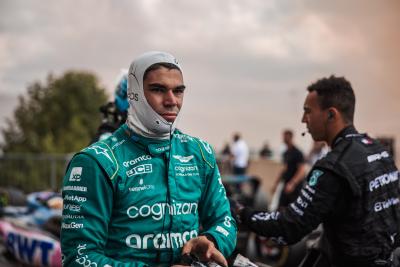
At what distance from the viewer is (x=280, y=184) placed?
1059cm

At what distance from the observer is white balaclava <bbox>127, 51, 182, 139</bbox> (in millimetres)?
2361

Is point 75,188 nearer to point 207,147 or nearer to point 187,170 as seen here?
point 187,170

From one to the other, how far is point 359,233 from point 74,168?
60.3 inches

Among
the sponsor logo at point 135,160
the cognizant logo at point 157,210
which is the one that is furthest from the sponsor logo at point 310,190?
the sponsor logo at point 135,160

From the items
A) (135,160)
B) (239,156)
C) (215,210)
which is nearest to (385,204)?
(215,210)

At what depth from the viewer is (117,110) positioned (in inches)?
168

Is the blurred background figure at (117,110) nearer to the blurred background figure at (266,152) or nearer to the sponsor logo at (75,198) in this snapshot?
the sponsor logo at (75,198)

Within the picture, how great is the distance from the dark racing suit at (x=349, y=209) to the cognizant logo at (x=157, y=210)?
A: 98 cm

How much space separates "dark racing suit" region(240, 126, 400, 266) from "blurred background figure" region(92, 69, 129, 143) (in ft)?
4.54

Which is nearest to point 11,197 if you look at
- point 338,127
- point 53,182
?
point 338,127

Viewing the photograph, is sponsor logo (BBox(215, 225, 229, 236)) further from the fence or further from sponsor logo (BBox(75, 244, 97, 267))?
the fence

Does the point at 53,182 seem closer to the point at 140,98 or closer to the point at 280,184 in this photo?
the point at 280,184

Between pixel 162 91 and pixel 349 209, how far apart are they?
1266 mm

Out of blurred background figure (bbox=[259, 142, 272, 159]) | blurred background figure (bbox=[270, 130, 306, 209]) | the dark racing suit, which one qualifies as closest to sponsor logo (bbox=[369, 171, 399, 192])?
the dark racing suit
